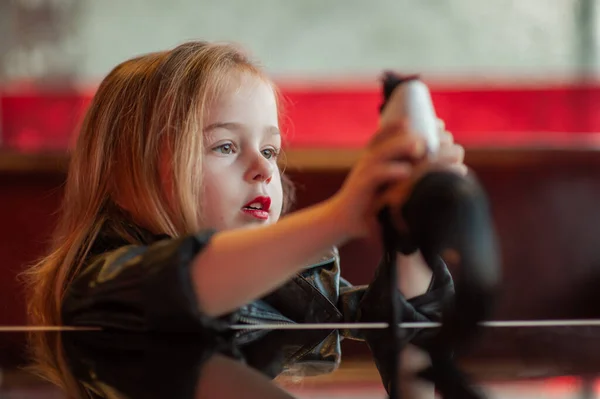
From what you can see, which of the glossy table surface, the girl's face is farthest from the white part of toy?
the girl's face

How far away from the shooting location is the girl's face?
33.2 inches

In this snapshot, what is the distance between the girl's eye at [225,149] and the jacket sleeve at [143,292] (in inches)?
8.3

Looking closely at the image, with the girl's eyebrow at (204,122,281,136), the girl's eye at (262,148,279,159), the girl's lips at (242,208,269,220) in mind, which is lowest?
the girl's lips at (242,208,269,220)

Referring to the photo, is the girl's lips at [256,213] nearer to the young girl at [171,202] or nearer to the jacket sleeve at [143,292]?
the young girl at [171,202]

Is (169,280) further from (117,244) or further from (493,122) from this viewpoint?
(493,122)

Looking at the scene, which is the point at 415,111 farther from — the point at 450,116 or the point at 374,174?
the point at 450,116

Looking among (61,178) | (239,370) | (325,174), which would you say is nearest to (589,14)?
(325,174)

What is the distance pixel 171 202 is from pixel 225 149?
0.09m

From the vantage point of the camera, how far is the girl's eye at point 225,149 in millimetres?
867

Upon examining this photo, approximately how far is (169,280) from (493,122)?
1819mm

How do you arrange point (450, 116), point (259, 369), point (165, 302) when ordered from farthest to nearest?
point (450, 116) < point (165, 302) < point (259, 369)

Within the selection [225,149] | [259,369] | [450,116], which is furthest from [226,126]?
[450,116]

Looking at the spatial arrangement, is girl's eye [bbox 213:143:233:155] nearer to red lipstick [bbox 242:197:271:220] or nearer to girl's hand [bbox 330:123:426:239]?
red lipstick [bbox 242:197:271:220]

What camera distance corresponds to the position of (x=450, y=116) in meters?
2.28
